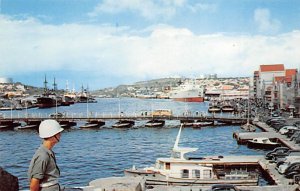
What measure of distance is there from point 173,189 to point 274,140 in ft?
105

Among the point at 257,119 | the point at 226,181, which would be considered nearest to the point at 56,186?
the point at 226,181

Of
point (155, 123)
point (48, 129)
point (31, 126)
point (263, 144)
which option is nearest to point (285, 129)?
point (263, 144)

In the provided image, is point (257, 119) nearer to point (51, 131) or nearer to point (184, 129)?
point (184, 129)

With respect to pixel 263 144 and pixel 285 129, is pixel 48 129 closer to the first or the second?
pixel 263 144

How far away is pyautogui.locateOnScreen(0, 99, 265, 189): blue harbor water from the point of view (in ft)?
135

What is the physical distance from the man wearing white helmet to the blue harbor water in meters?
28.8

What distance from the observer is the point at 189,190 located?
23.8 metres

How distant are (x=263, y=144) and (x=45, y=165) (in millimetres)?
48047

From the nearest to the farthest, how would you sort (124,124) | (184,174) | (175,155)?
(184,174) → (175,155) → (124,124)

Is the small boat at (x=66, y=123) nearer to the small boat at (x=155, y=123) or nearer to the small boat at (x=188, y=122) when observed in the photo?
the small boat at (x=155, y=123)

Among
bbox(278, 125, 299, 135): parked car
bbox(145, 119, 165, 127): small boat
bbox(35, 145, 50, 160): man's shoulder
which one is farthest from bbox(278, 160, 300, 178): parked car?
bbox(145, 119, 165, 127): small boat

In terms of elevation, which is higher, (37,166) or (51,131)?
(51,131)

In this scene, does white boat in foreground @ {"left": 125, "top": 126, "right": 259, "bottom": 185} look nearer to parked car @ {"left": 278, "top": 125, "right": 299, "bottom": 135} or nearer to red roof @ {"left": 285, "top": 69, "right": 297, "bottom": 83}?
parked car @ {"left": 278, "top": 125, "right": 299, "bottom": 135}

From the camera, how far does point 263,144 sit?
5059 cm
